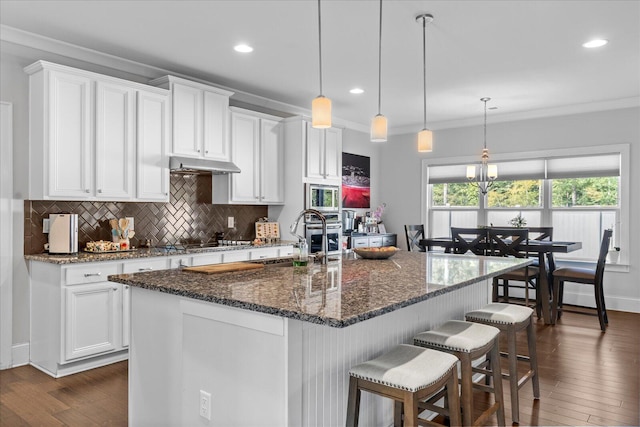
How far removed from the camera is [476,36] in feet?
12.4

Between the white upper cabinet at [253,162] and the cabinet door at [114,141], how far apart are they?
1.20 metres

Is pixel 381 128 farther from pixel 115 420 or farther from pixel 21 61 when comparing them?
pixel 21 61

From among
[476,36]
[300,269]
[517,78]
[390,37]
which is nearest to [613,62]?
[517,78]

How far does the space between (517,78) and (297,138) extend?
2550 millimetres

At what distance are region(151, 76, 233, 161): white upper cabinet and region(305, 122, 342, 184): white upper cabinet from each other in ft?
3.71

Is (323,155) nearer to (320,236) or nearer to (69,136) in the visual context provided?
(320,236)

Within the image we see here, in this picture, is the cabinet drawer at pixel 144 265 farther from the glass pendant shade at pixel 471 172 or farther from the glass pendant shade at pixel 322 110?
the glass pendant shade at pixel 471 172

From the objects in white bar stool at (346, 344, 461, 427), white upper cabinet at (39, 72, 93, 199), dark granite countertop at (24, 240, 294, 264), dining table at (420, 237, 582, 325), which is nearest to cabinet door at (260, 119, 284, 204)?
dark granite countertop at (24, 240, 294, 264)

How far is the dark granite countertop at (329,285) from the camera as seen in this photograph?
166 cm

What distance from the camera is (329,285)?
2148mm

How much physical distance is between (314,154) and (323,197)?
22.0 inches

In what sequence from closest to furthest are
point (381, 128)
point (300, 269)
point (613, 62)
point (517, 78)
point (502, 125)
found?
point (300, 269)
point (381, 128)
point (613, 62)
point (517, 78)
point (502, 125)

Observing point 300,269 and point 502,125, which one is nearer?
point 300,269

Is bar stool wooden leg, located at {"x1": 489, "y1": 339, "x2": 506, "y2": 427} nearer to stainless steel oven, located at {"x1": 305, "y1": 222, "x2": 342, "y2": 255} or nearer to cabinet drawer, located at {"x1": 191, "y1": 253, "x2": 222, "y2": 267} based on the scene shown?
cabinet drawer, located at {"x1": 191, "y1": 253, "x2": 222, "y2": 267}
